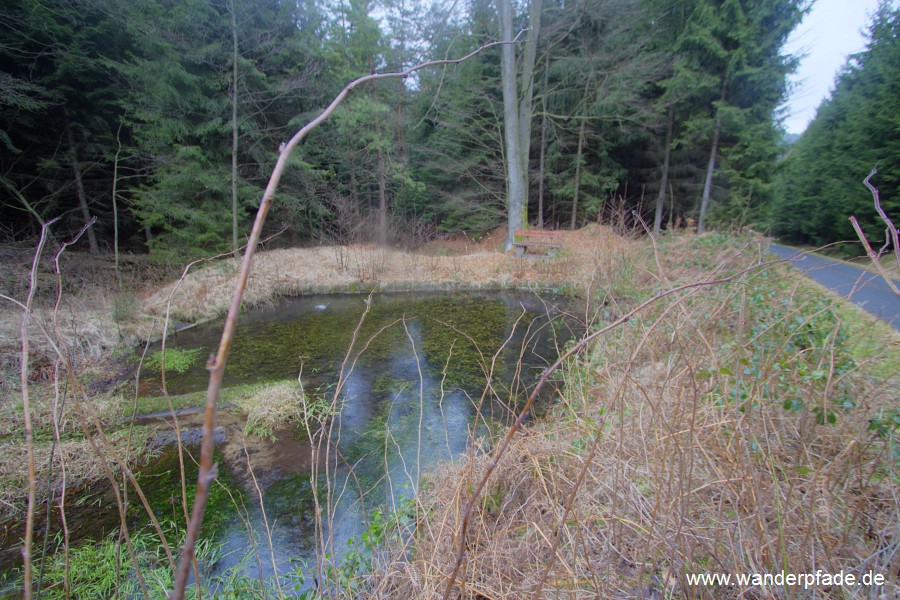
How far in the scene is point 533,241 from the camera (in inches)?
433

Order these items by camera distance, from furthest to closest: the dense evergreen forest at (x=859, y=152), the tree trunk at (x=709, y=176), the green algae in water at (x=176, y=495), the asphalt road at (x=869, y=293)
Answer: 1. the tree trunk at (x=709, y=176)
2. the dense evergreen forest at (x=859, y=152)
3. the asphalt road at (x=869, y=293)
4. the green algae in water at (x=176, y=495)

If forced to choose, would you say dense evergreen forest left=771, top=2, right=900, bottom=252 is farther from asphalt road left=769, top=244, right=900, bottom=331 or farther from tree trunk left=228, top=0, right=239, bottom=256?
tree trunk left=228, top=0, right=239, bottom=256

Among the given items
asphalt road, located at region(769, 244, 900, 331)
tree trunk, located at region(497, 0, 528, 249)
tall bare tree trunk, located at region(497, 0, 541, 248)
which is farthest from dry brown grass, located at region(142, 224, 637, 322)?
asphalt road, located at region(769, 244, 900, 331)

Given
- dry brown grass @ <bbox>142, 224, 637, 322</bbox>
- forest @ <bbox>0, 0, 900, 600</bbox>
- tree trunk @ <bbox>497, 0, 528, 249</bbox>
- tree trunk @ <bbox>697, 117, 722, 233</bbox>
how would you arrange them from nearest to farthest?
forest @ <bbox>0, 0, 900, 600</bbox> → dry brown grass @ <bbox>142, 224, 637, 322</bbox> → tree trunk @ <bbox>497, 0, 528, 249</bbox> → tree trunk @ <bbox>697, 117, 722, 233</bbox>

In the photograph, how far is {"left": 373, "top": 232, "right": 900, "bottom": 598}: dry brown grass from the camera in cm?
122

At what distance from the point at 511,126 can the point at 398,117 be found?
691 cm

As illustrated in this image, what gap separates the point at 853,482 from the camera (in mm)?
1452

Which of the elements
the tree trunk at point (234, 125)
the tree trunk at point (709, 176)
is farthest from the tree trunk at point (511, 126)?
the tree trunk at point (234, 125)

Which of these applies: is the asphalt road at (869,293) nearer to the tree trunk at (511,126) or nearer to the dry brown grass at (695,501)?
the dry brown grass at (695,501)

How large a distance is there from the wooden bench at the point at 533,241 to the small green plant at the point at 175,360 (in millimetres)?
8171

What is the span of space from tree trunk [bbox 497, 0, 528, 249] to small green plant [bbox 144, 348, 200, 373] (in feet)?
29.1

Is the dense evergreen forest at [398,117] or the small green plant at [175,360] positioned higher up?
the dense evergreen forest at [398,117]

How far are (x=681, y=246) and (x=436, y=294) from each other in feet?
16.3

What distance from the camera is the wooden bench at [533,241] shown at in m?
10.8
